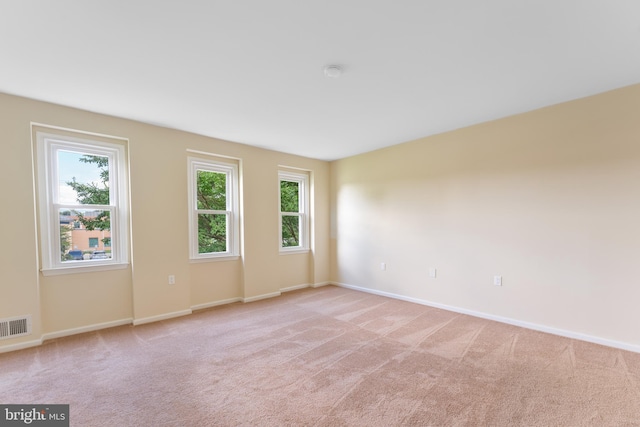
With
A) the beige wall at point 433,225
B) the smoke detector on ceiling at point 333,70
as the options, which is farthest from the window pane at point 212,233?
the smoke detector on ceiling at point 333,70

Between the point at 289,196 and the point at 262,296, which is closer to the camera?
the point at 262,296

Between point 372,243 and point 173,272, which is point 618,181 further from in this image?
point 173,272

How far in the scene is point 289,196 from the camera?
17.5 feet

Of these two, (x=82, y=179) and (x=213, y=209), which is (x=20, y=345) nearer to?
(x=82, y=179)

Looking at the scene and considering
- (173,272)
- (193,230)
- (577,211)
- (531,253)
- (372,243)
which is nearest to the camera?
(577,211)

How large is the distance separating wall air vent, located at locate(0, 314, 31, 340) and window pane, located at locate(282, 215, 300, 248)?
130 inches

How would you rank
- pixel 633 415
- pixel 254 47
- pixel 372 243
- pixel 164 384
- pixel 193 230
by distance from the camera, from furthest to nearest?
pixel 372 243 → pixel 193 230 → pixel 164 384 → pixel 254 47 → pixel 633 415

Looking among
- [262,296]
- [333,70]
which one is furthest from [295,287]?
[333,70]

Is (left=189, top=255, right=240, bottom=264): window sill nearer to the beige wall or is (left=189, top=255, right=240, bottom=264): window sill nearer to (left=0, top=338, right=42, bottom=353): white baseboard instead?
the beige wall

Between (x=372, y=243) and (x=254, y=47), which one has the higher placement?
(x=254, y=47)

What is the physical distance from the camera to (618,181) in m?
2.79

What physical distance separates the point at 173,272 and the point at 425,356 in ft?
10.3

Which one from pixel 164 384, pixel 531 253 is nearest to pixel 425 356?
pixel 531 253

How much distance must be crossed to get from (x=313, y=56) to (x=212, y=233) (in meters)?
3.06
